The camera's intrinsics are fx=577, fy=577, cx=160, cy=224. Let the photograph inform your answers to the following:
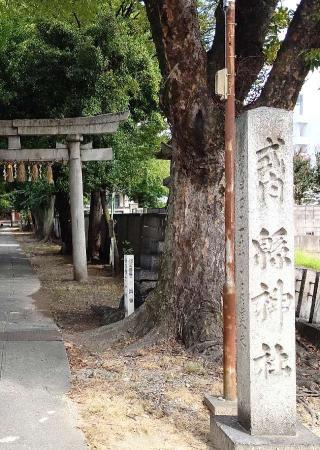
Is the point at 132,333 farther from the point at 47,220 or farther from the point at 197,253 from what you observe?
the point at 47,220

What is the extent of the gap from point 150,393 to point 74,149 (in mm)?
11312

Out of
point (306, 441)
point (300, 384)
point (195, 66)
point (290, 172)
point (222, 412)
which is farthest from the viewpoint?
point (195, 66)

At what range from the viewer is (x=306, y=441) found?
4.30m

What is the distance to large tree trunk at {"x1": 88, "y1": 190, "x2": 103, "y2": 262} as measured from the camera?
21.8 metres

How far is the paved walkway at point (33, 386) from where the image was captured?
4875 mm

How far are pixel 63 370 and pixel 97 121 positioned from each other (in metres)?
9.83

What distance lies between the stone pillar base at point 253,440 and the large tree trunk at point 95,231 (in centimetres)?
1729

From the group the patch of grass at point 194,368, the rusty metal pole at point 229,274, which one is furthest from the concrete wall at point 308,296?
the rusty metal pole at point 229,274

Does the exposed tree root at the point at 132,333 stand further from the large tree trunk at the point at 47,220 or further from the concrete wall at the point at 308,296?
the large tree trunk at the point at 47,220

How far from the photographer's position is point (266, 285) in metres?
4.46

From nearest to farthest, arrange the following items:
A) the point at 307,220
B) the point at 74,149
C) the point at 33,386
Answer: the point at 33,386, the point at 74,149, the point at 307,220

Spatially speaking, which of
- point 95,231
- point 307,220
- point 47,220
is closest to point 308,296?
point 95,231

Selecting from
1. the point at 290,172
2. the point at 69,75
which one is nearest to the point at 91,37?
the point at 69,75

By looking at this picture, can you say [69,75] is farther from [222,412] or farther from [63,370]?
[222,412]
